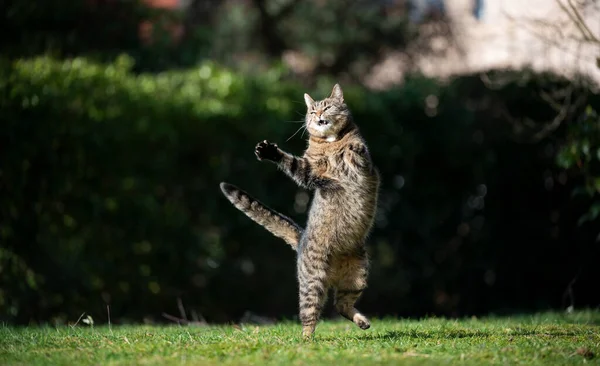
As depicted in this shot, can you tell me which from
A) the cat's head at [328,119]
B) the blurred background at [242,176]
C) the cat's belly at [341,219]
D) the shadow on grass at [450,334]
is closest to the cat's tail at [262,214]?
the cat's belly at [341,219]

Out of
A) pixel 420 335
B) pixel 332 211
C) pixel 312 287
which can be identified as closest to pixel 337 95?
pixel 332 211

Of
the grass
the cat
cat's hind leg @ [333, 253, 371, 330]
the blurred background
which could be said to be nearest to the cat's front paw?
the cat

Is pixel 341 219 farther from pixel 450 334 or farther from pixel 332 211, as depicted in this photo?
pixel 450 334

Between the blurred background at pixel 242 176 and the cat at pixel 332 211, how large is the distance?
287 centimetres

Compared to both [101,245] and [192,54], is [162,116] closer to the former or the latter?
[101,245]

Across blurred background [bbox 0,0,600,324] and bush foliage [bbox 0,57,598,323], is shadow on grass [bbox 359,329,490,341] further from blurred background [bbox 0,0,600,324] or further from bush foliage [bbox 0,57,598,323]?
bush foliage [bbox 0,57,598,323]

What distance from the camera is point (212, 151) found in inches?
456

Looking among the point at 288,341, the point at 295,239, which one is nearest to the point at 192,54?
the point at 295,239

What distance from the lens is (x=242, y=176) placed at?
460 inches

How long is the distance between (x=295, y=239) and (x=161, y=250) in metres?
4.05

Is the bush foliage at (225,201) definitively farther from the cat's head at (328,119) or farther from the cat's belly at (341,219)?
the cat's belly at (341,219)

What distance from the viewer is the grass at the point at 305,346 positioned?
559cm

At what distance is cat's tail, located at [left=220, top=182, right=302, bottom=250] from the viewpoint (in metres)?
7.16

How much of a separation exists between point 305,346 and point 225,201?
5.63m
